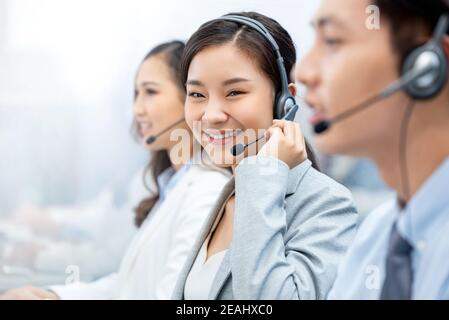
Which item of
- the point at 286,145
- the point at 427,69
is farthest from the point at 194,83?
the point at 427,69

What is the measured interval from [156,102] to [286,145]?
1.63 ft

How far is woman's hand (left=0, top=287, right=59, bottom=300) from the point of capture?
1626 millimetres

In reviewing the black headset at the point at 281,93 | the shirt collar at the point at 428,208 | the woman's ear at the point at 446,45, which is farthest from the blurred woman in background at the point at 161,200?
the woman's ear at the point at 446,45

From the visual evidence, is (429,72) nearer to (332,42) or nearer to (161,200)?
(332,42)

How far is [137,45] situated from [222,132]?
16.4 inches

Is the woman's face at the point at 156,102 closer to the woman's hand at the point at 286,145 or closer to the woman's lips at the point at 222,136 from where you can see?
the woman's lips at the point at 222,136

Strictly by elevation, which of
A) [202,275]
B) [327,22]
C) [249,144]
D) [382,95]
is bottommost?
[202,275]

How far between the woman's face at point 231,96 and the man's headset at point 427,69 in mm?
281

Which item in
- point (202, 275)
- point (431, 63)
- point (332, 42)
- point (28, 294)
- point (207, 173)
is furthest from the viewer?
point (28, 294)

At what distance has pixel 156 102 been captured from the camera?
1.66 m

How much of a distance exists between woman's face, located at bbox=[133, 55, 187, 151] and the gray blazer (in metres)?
0.40

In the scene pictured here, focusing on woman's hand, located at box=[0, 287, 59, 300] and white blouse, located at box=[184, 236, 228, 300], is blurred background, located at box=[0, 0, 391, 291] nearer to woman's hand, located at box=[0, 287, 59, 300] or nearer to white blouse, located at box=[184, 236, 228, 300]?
woman's hand, located at box=[0, 287, 59, 300]

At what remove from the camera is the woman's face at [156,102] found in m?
1.62

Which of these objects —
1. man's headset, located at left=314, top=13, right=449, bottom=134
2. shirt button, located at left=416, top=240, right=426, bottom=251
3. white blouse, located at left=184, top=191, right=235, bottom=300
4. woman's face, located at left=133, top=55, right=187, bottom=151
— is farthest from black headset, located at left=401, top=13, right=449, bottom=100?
woman's face, located at left=133, top=55, right=187, bottom=151
